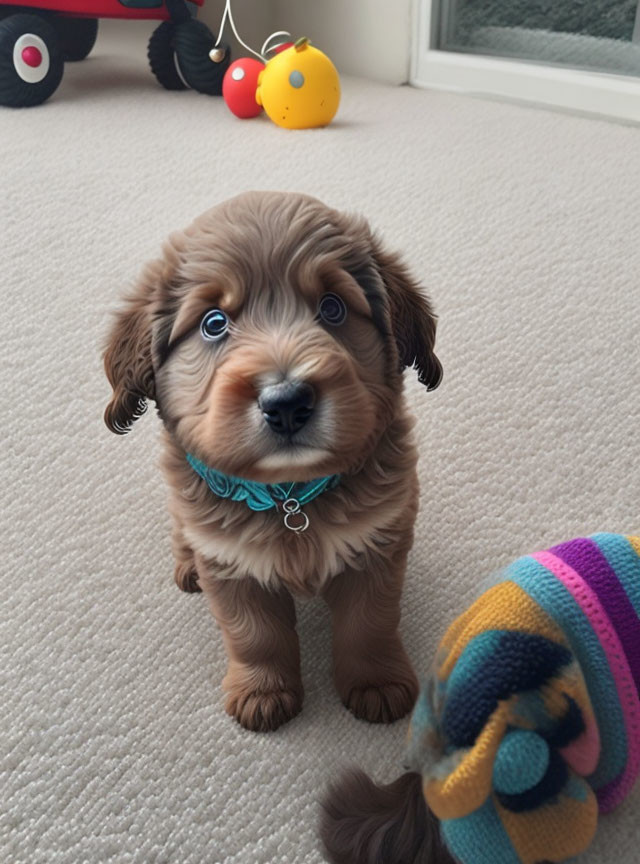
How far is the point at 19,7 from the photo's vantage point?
10.7 ft

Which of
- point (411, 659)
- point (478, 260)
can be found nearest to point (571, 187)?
point (478, 260)

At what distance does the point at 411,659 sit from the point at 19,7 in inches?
112

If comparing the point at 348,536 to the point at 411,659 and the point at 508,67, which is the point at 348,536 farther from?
the point at 508,67

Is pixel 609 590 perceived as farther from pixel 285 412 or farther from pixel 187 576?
pixel 187 576

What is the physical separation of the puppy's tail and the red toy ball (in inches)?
101

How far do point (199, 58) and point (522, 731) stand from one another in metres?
3.07

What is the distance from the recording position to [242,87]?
314 centimetres

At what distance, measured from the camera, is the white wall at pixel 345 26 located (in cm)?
362

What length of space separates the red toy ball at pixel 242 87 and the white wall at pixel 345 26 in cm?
70

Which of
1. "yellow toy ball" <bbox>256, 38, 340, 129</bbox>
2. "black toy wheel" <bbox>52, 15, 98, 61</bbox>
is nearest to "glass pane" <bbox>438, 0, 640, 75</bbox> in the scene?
"yellow toy ball" <bbox>256, 38, 340, 129</bbox>

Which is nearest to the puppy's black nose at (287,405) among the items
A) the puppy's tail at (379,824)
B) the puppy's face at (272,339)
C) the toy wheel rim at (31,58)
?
the puppy's face at (272,339)

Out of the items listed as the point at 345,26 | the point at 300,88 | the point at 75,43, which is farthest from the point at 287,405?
the point at 75,43

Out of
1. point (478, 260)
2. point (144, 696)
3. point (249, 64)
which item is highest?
point (249, 64)

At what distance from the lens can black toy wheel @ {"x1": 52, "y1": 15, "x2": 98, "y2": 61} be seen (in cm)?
370
